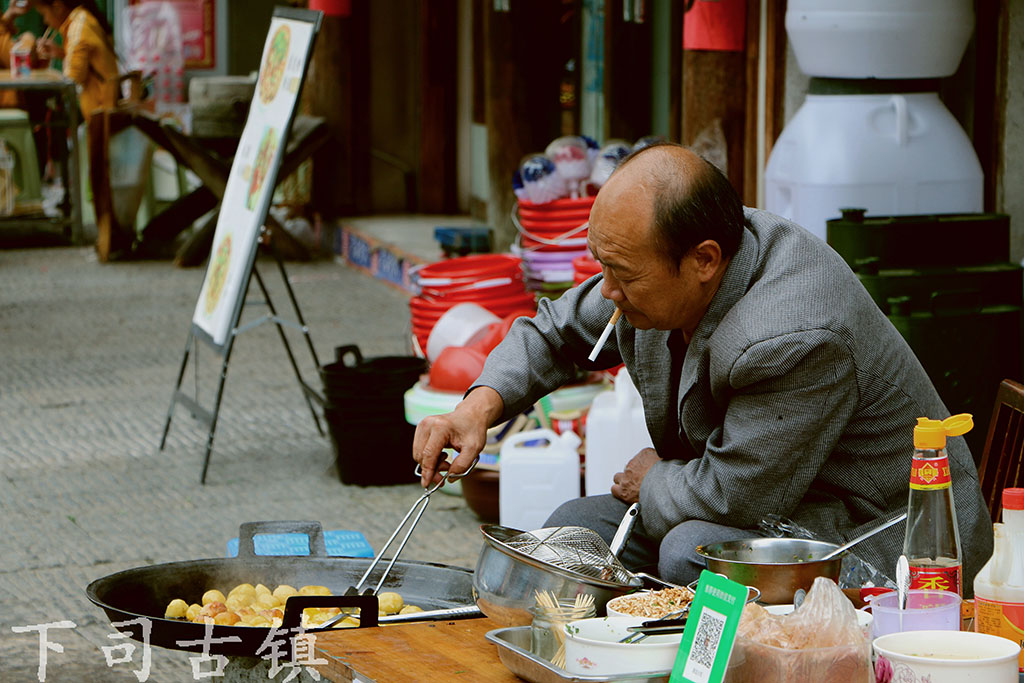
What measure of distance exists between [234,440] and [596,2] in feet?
14.9

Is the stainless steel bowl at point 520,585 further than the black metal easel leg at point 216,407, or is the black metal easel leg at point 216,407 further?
the black metal easel leg at point 216,407

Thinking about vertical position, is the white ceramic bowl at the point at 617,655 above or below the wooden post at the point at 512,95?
below

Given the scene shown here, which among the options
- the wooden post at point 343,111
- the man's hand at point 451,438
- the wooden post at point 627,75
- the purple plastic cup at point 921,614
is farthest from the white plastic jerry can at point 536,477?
the wooden post at point 343,111

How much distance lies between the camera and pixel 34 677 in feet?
13.6

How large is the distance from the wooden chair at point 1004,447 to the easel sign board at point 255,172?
3.46 meters

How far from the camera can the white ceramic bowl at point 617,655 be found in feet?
6.98

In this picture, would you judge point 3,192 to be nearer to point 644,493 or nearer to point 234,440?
point 234,440

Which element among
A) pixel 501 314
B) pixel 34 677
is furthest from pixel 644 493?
pixel 501 314

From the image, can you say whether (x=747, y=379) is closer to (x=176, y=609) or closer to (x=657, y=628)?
(x=657, y=628)

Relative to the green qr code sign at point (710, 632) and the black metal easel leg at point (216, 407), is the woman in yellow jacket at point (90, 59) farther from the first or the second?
the green qr code sign at point (710, 632)

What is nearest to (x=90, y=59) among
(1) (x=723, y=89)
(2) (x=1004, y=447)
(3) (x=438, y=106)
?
(3) (x=438, y=106)

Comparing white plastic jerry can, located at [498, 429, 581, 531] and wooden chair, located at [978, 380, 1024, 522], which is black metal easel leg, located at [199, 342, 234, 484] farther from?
wooden chair, located at [978, 380, 1024, 522]

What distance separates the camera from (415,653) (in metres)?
2.40

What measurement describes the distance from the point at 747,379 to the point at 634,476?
527mm
